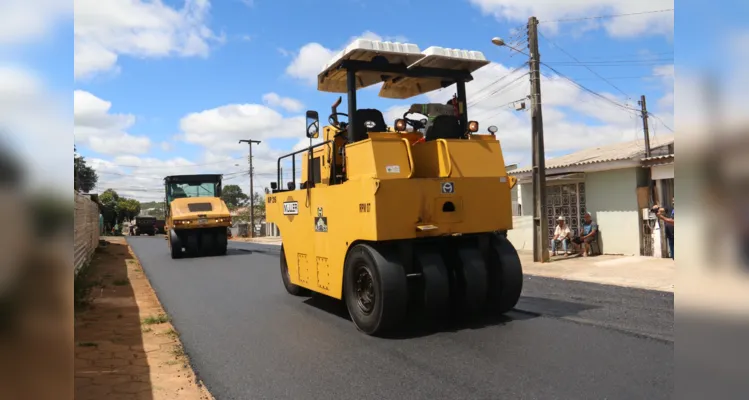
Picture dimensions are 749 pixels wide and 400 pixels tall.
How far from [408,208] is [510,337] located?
1.75 m

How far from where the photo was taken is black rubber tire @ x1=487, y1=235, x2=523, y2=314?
648cm

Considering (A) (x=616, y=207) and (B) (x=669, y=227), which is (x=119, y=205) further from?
(B) (x=669, y=227)

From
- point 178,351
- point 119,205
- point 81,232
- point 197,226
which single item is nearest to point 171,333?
point 178,351

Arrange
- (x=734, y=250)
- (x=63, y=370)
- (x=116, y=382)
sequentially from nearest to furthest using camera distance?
(x=734, y=250) < (x=63, y=370) < (x=116, y=382)

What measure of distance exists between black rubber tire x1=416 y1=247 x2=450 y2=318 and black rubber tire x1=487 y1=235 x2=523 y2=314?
749mm

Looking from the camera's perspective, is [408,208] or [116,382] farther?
[408,208]

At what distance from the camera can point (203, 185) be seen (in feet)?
69.7

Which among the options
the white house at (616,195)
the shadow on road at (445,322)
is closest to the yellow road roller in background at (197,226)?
the white house at (616,195)

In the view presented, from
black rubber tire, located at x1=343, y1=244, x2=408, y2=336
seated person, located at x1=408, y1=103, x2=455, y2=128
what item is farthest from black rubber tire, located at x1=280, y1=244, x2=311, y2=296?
seated person, located at x1=408, y1=103, x2=455, y2=128

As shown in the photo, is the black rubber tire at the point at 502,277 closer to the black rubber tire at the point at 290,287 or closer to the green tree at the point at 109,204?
the black rubber tire at the point at 290,287

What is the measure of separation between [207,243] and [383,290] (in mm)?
14143

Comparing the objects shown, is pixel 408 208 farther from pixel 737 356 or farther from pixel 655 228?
pixel 655 228

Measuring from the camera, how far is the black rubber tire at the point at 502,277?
6.48m

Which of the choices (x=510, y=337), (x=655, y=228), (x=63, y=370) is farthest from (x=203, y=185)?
(x=63, y=370)
